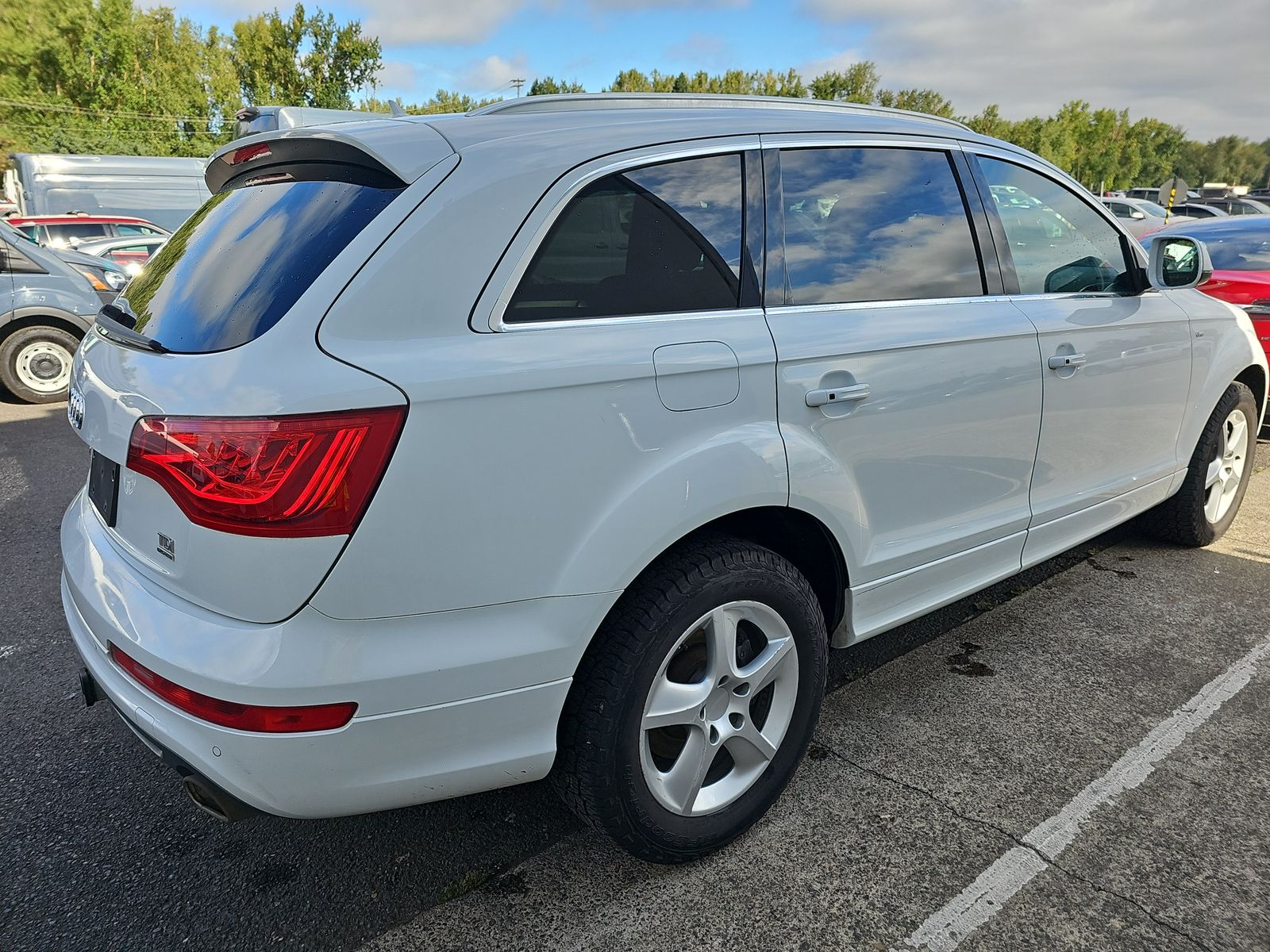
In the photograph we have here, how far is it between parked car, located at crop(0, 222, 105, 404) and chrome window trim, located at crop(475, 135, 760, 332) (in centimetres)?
759

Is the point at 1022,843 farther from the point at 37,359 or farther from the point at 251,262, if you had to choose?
the point at 37,359

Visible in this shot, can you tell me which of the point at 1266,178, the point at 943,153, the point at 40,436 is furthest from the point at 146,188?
the point at 1266,178

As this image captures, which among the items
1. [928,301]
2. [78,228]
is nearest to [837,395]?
[928,301]

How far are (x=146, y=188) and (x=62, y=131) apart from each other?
2718 cm

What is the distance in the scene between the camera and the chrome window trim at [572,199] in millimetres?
1773

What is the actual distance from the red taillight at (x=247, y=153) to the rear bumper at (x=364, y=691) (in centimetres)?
108

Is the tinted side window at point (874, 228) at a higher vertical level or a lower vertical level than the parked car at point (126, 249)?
higher

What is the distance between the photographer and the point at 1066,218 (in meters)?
3.18

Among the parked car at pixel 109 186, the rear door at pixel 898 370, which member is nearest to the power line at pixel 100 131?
the parked car at pixel 109 186

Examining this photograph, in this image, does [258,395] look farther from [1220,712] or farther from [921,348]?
[1220,712]

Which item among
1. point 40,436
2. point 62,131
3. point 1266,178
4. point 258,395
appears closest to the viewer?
point 258,395

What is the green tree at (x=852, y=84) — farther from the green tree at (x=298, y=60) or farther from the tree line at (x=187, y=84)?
the green tree at (x=298, y=60)

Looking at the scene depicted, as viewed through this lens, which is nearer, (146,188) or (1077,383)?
(1077,383)

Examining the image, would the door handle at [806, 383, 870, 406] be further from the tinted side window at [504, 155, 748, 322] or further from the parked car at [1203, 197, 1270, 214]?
the parked car at [1203, 197, 1270, 214]
